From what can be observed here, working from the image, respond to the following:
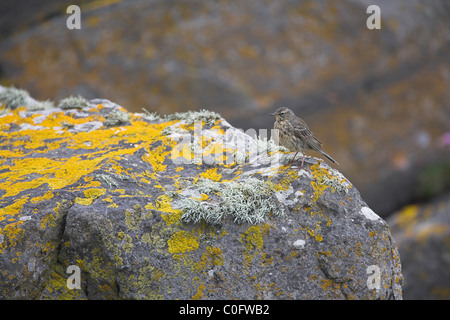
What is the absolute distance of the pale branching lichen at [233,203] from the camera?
180 inches

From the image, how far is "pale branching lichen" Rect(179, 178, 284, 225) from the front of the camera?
4.58 m

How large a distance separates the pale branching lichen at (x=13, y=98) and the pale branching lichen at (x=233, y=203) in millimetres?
4263

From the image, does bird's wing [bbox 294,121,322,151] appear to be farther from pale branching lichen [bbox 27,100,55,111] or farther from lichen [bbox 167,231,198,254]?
pale branching lichen [bbox 27,100,55,111]

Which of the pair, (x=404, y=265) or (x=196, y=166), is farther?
(x=404, y=265)

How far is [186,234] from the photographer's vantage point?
456 cm

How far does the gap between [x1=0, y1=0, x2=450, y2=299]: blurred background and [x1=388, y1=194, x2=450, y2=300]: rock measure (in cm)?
264

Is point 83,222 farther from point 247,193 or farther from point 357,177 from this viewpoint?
point 357,177

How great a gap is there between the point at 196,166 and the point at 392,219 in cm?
803

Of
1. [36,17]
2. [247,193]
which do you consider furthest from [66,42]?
[247,193]

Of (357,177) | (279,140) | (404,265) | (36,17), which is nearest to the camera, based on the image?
(279,140)

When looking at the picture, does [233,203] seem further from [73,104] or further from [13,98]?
[13,98]
